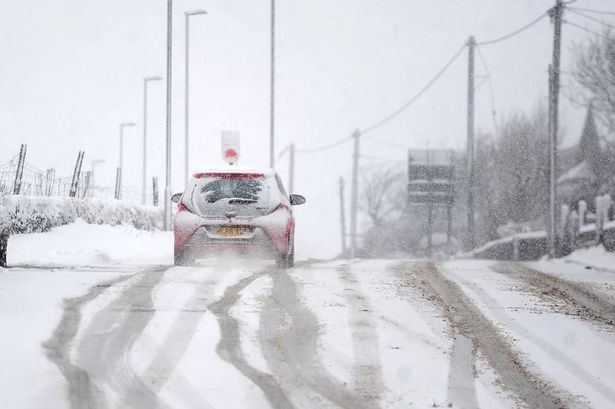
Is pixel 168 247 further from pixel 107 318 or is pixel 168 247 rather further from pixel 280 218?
pixel 107 318

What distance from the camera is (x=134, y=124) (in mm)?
55031

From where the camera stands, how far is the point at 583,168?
2362 inches

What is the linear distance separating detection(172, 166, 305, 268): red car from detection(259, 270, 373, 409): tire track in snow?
3.87m

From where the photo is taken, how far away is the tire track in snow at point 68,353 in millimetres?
5684

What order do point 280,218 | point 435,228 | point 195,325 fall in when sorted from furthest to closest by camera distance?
point 435,228
point 280,218
point 195,325

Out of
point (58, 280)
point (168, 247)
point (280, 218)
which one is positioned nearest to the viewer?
point (58, 280)

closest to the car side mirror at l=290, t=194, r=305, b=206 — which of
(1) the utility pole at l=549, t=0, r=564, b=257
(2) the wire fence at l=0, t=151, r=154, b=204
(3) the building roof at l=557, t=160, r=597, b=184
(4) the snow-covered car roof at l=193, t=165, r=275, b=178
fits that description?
(4) the snow-covered car roof at l=193, t=165, r=275, b=178

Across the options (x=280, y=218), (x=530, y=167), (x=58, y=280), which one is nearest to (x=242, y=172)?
(x=280, y=218)

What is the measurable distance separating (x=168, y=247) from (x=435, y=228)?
184 feet

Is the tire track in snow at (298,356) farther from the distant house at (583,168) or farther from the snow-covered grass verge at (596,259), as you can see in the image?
the distant house at (583,168)

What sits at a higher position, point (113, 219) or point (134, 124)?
point (134, 124)

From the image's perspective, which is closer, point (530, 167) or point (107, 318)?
point (107, 318)

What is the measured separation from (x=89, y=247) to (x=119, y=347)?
11206mm

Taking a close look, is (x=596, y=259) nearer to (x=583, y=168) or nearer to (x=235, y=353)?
Result: (x=235, y=353)
